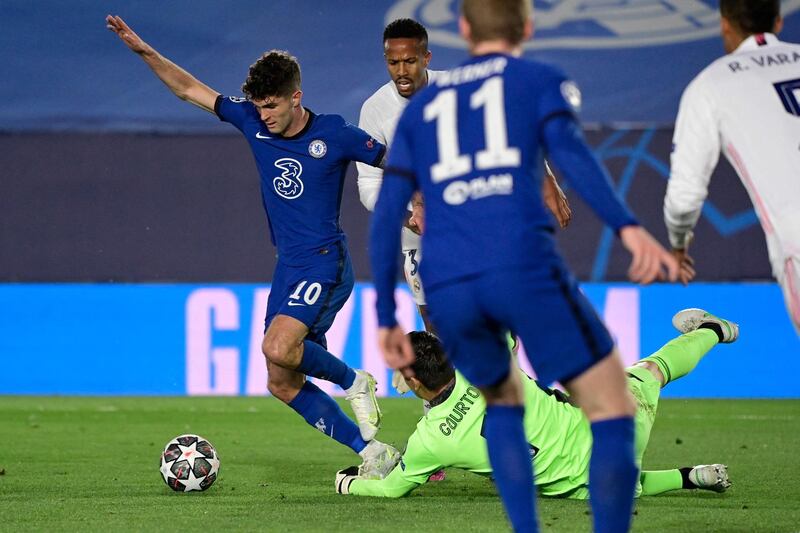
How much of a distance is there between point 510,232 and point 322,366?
290 centimetres

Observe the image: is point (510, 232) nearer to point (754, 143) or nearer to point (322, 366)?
point (754, 143)

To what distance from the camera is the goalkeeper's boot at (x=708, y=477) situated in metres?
5.24

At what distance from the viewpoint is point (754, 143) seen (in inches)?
146

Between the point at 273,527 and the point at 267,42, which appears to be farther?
the point at 267,42

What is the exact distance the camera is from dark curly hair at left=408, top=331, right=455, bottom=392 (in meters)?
4.93

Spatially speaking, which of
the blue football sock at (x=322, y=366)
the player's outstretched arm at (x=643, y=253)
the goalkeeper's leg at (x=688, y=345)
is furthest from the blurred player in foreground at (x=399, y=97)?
the player's outstretched arm at (x=643, y=253)

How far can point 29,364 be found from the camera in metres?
11.5

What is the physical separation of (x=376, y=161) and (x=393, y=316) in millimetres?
2826

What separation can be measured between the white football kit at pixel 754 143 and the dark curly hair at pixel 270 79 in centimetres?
266

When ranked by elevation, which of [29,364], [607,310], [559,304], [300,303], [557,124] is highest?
[557,124]

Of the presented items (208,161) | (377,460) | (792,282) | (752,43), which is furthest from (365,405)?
(208,161)

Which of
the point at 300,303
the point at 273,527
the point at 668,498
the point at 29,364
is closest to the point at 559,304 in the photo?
the point at 273,527

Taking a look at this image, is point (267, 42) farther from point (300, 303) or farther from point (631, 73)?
point (300, 303)

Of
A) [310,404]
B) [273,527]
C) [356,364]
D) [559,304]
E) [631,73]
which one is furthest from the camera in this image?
[631,73]
